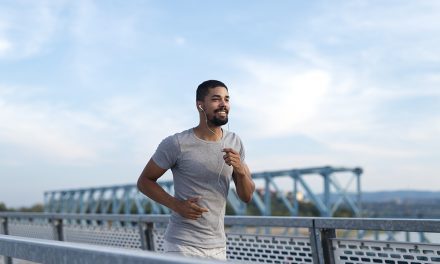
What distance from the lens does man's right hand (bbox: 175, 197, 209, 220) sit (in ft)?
12.2

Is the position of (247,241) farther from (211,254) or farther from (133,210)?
(133,210)

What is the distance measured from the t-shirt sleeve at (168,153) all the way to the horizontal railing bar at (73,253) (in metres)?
0.98

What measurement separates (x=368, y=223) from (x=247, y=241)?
1657mm

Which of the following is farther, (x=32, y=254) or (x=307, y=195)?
(x=307, y=195)

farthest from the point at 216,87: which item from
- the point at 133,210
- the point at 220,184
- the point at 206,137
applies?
the point at 133,210

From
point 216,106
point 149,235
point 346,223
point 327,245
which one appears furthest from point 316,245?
point 149,235

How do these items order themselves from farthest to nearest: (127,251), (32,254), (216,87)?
1. (216,87)
2. (32,254)
3. (127,251)

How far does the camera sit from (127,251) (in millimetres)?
1979

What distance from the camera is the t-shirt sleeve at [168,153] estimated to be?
12.6 ft

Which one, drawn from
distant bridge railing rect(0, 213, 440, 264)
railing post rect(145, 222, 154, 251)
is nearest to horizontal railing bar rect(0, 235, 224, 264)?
distant bridge railing rect(0, 213, 440, 264)

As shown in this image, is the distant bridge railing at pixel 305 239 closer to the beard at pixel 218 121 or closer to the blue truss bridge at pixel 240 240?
the blue truss bridge at pixel 240 240

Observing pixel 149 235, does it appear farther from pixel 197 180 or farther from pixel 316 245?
pixel 197 180

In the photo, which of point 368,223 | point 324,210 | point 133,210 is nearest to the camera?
point 368,223

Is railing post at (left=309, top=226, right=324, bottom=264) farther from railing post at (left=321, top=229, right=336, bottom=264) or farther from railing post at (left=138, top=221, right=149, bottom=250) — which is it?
railing post at (left=138, top=221, right=149, bottom=250)
